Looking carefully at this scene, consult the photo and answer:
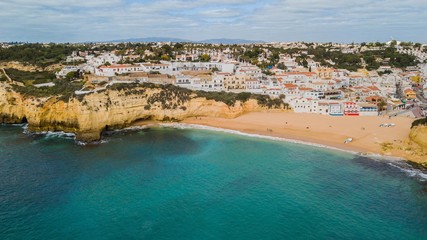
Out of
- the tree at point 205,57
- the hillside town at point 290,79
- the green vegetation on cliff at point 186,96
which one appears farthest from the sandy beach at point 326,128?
the tree at point 205,57

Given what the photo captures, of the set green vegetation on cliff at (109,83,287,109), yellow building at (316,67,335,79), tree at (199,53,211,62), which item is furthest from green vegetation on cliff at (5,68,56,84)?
yellow building at (316,67,335,79)

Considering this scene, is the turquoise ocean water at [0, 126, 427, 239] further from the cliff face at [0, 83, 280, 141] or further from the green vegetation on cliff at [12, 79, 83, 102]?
the green vegetation on cliff at [12, 79, 83, 102]

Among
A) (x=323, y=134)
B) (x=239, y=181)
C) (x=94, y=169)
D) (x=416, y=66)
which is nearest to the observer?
(x=239, y=181)

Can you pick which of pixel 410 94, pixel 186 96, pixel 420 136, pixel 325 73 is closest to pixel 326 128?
pixel 420 136

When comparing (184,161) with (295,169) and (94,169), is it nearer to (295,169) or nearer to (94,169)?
(94,169)

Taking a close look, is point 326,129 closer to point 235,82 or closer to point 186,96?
point 235,82

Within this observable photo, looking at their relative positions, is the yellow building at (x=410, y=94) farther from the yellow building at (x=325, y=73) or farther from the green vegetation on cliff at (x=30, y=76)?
the green vegetation on cliff at (x=30, y=76)

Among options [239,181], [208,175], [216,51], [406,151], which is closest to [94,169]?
[208,175]
